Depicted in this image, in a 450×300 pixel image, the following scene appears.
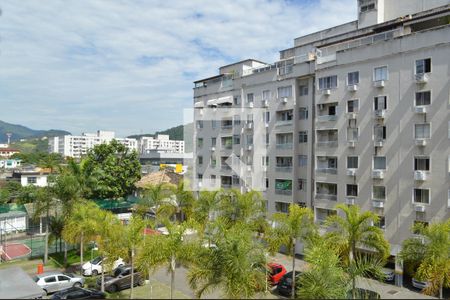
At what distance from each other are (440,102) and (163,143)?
15398 cm

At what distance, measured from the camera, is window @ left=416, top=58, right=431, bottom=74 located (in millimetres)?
22891

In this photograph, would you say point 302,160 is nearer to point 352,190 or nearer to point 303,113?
point 303,113

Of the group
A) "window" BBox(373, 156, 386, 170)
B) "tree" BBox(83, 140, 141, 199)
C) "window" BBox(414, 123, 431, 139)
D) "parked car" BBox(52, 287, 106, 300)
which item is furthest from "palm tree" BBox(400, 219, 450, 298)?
"tree" BBox(83, 140, 141, 199)

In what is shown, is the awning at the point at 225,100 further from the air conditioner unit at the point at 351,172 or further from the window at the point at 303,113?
the air conditioner unit at the point at 351,172

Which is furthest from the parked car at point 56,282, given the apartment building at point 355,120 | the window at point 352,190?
the window at point 352,190

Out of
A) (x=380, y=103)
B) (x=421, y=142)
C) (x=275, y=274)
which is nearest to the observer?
(x=275, y=274)

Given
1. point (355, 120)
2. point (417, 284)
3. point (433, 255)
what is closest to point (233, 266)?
point (433, 255)

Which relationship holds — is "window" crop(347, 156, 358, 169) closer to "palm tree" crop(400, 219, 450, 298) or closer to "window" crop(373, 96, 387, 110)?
"window" crop(373, 96, 387, 110)

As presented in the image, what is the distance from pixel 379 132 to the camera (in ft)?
82.4

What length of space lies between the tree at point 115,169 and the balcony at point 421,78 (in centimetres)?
3233

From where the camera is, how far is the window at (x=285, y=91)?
103ft

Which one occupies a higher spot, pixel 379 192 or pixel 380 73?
pixel 380 73

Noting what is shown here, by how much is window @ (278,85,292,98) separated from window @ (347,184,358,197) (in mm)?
9284

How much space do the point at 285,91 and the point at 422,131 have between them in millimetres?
11804
